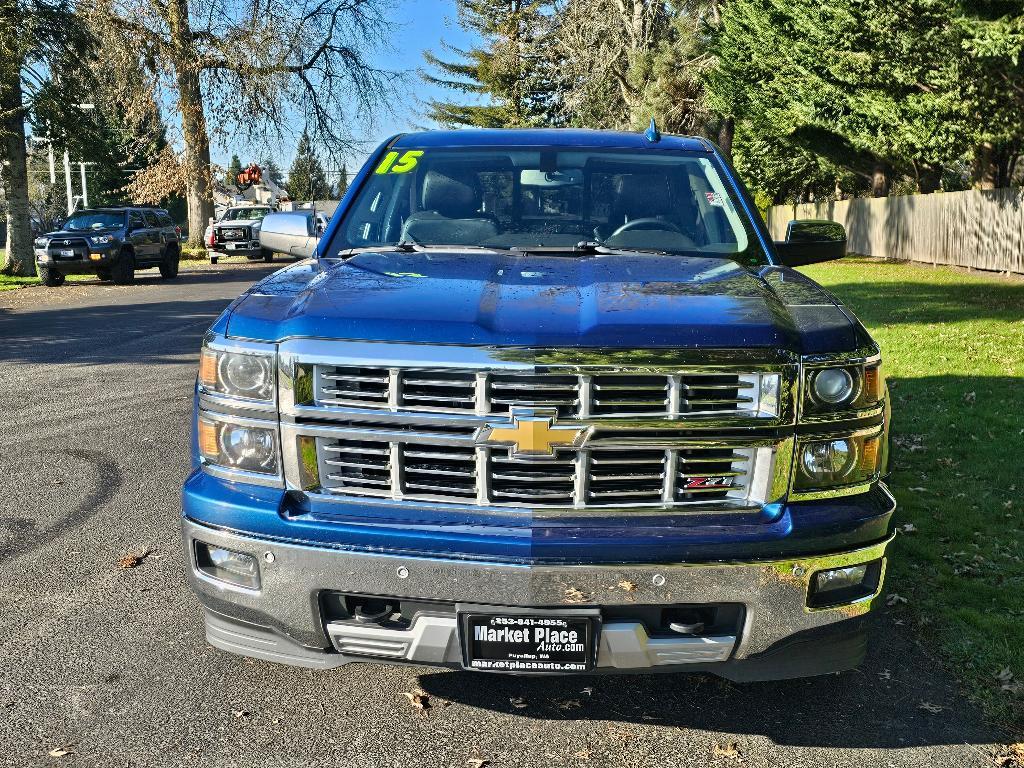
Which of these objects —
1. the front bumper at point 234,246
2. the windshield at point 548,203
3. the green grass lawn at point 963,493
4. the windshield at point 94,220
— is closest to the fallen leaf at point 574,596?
the green grass lawn at point 963,493

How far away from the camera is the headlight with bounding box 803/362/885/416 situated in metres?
3.12

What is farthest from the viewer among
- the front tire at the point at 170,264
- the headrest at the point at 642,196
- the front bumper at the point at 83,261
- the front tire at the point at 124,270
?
the front tire at the point at 170,264

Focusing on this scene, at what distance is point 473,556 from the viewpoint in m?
2.95

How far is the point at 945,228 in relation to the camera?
28.4 metres

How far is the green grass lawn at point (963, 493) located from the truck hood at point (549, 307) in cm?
160

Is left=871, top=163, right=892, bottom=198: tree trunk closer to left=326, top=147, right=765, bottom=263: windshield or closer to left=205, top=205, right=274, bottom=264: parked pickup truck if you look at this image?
left=205, top=205, right=274, bottom=264: parked pickup truck

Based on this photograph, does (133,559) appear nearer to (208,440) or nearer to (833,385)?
(208,440)

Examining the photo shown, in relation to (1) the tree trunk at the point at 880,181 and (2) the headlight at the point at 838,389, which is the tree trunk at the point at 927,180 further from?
(2) the headlight at the point at 838,389

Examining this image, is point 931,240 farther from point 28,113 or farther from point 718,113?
point 28,113

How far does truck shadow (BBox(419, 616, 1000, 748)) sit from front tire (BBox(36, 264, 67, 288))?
2386 centimetres

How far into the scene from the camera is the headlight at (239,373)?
3.17m

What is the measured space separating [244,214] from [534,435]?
3773 cm

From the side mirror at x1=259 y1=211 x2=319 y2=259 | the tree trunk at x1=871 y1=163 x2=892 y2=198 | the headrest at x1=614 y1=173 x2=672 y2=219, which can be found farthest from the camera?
the tree trunk at x1=871 y1=163 x2=892 y2=198

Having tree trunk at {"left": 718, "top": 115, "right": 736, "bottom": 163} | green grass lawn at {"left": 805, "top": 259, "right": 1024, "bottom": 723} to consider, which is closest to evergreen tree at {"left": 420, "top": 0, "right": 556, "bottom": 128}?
tree trunk at {"left": 718, "top": 115, "right": 736, "bottom": 163}
